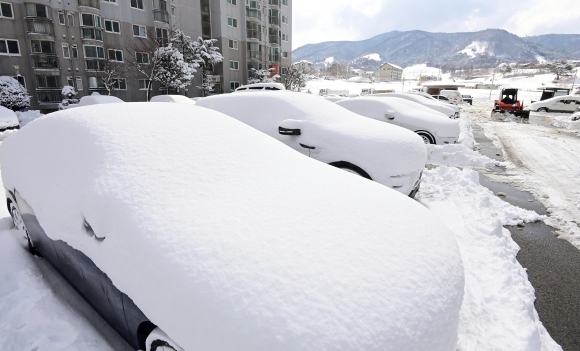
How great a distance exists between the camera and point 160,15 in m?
25.8

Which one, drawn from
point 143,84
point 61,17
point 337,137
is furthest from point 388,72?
point 337,137

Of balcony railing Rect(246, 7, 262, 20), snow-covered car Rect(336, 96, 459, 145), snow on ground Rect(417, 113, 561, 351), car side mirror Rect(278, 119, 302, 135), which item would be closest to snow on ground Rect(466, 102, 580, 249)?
snow on ground Rect(417, 113, 561, 351)

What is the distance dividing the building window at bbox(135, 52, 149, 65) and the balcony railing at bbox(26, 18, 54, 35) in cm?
577

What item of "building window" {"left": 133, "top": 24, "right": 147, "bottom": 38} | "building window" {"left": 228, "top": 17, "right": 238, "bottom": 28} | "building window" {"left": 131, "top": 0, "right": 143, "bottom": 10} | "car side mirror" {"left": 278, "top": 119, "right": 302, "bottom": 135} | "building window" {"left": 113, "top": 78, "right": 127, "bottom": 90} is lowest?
"car side mirror" {"left": 278, "top": 119, "right": 302, "bottom": 135}

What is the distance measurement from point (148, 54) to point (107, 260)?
2773cm

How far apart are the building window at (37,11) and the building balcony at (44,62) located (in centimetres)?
246

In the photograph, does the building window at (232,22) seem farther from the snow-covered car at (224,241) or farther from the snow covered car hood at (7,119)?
the snow-covered car at (224,241)

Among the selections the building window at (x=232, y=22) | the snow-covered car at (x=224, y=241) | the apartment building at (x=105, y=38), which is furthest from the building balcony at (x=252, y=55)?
the snow-covered car at (x=224, y=241)

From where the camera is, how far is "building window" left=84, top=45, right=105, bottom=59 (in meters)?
22.3

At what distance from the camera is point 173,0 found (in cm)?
2708

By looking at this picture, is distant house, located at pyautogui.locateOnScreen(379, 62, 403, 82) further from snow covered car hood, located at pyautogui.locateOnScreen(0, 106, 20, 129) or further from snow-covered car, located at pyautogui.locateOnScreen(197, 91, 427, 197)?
snow-covered car, located at pyautogui.locateOnScreen(197, 91, 427, 197)

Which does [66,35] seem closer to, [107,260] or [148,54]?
[148,54]

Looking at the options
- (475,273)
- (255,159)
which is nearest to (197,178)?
(255,159)

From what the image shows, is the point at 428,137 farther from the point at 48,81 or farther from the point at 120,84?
the point at 120,84
